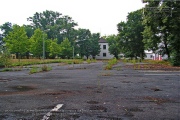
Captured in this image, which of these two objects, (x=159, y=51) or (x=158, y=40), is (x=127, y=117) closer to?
(x=158, y=40)

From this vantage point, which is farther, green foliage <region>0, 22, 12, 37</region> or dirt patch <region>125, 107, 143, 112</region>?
green foliage <region>0, 22, 12, 37</region>

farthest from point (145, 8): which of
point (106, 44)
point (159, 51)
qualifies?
point (106, 44)

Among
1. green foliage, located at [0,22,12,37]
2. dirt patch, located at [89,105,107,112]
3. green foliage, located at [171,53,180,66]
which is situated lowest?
dirt patch, located at [89,105,107,112]

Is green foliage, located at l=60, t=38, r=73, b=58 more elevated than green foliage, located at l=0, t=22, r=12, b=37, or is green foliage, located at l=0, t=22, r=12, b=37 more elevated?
green foliage, located at l=0, t=22, r=12, b=37

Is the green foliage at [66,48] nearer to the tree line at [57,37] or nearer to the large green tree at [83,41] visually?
the tree line at [57,37]

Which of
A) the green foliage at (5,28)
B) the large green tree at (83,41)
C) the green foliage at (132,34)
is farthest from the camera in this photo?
the green foliage at (5,28)

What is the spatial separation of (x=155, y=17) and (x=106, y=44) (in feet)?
218

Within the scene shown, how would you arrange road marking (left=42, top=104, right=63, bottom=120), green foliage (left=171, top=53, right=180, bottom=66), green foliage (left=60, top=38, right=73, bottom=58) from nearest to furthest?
road marking (left=42, top=104, right=63, bottom=120)
green foliage (left=171, top=53, right=180, bottom=66)
green foliage (left=60, top=38, right=73, bottom=58)

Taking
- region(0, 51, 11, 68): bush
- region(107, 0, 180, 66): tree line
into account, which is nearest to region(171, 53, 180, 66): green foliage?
region(107, 0, 180, 66): tree line

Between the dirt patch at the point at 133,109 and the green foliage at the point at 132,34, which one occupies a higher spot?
the green foliage at the point at 132,34

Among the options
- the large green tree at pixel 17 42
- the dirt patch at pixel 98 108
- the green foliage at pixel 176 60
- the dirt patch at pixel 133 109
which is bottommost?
the dirt patch at pixel 133 109

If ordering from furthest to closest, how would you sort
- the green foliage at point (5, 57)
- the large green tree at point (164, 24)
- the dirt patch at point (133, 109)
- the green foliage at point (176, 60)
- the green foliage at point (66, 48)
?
the green foliage at point (66, 48), the green foliage at point (176, 60), the large green tree at point (164, 24), the green foliage at point (5, 57), the dirt patch at point (133, 109)

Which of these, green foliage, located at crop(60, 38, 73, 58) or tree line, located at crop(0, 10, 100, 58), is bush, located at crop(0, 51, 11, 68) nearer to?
tree line, located at crop(0, 10, 100, 58)

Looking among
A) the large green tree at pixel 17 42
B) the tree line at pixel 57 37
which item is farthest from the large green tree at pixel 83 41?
the large green tree at pixel 17 42
